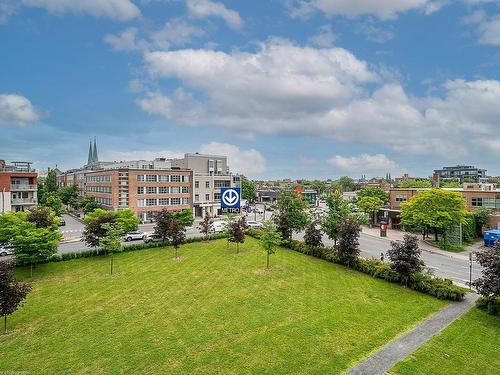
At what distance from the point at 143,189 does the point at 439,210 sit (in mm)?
51711

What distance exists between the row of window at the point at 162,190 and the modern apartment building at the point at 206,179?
2.95 metres

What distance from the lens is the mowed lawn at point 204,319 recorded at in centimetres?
1529

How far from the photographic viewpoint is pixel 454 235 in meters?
45.5

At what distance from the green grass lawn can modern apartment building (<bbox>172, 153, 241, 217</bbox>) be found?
60.1 meters

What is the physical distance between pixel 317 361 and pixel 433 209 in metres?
39.1

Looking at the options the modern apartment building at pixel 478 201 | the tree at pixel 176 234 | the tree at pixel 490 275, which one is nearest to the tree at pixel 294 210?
the tree at pixel 176 234

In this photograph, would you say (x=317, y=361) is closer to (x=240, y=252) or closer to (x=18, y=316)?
(x=18, y=316)

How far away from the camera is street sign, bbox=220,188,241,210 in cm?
5603

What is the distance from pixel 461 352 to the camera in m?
16.7

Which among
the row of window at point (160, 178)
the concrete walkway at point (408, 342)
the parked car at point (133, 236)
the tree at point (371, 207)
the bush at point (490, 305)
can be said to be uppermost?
the row of window at point (160, 178)

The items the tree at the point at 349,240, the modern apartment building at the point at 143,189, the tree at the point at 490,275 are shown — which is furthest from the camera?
the modern apartment building at the point at 143,189

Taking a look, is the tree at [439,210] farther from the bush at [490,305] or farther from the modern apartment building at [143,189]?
the modern apartment building at [143,189]

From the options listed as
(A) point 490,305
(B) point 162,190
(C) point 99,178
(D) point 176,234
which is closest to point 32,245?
(D) point 176,234

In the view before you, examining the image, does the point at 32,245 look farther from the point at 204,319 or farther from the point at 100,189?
the point at 100,189
